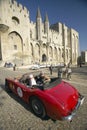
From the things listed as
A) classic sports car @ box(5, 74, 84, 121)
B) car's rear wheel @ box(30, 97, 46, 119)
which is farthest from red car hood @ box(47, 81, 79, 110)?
car's rear wheel @ box(30, 97, 46, 119)

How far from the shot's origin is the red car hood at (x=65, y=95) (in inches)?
161

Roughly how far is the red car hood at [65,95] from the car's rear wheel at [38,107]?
56 cm

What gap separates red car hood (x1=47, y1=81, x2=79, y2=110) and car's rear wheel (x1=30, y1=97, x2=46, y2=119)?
0.56 metres

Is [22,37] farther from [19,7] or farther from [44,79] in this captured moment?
[44,79]

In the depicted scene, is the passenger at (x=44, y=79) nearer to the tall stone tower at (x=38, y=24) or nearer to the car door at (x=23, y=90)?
the car door at (x=23, y=90)

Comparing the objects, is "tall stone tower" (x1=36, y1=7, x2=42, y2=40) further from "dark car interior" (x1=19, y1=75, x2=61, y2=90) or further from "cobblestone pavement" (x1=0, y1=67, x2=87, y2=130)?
"cobblestone pavement" (x1=0, y1=67, x2=87, y2=130)

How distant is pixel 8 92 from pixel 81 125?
4.45 m

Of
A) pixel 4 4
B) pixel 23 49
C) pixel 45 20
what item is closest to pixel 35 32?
pixel 45 20

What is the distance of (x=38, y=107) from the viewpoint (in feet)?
15.0

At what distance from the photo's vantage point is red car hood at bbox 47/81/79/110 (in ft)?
13.4

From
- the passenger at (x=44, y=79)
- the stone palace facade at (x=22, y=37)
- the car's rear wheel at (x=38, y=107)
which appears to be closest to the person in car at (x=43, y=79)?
the passenger at (x=44, y=79)

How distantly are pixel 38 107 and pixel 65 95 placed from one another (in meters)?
1.09

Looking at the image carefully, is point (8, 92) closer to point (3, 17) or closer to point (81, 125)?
point (81, 125)

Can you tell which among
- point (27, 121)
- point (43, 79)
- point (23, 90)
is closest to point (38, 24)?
point (43, 79)
